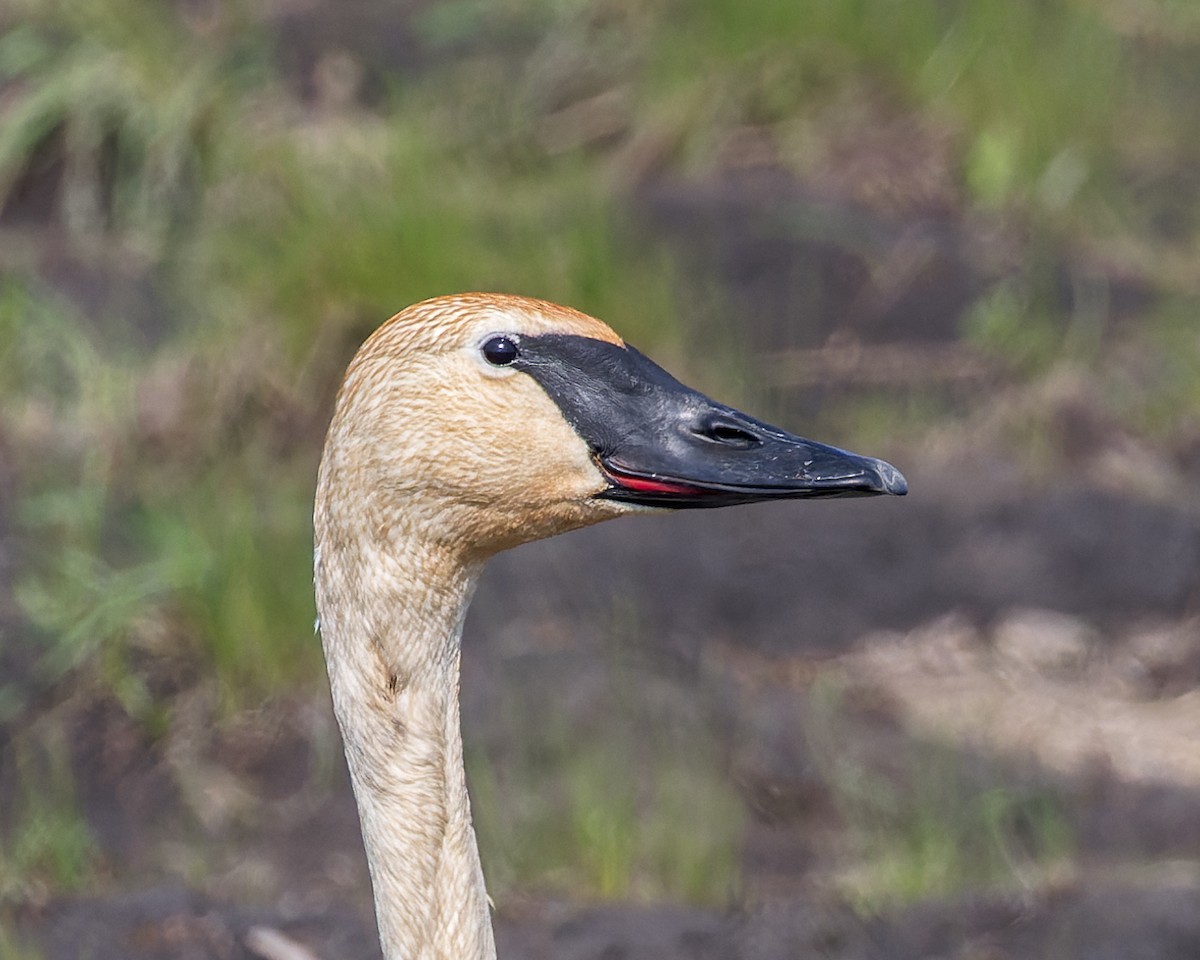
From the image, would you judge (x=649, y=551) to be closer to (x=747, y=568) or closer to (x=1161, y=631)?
(x=747, y=568)

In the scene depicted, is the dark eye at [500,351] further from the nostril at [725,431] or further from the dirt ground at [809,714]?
the dirt ground at [809,714]

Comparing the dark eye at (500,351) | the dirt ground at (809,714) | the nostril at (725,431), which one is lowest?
the dirt ground at (809,714)

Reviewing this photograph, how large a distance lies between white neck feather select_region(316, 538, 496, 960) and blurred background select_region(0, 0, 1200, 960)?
147 cm

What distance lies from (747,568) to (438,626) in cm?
338

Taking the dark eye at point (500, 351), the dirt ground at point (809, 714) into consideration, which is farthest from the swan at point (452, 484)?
the dirt ground at point (809, 714)

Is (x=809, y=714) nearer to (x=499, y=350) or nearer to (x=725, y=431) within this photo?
(x=725, y=431)

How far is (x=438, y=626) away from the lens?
2.60 meters

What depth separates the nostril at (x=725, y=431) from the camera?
102 inches

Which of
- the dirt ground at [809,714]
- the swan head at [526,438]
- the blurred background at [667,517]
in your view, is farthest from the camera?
the blurred background at [667,517]

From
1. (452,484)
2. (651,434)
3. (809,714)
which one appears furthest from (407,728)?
(809,714)

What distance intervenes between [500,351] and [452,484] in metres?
0.19

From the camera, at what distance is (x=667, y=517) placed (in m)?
6.11

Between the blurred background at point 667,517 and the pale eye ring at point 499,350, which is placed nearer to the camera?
the pale eye ring at point 499,350

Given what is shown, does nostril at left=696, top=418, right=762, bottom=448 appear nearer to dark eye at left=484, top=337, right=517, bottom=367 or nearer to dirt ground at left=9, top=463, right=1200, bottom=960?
dark eye at left=484, top=337, right=517, bottom=367
